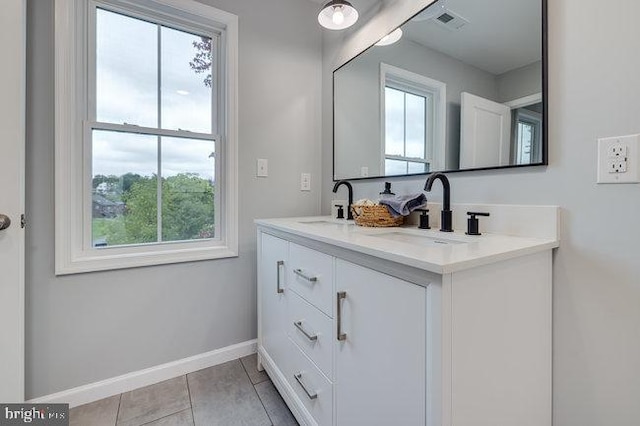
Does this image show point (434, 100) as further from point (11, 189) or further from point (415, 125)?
point (11, 189)

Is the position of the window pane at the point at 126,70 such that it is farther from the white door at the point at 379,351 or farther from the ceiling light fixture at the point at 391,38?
the white door at the point at 379,351

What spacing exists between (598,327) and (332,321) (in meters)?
0.77

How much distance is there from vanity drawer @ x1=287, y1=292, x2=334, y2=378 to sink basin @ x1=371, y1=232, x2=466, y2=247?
14.6 inches

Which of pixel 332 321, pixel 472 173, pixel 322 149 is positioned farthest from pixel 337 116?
pixel 332 321

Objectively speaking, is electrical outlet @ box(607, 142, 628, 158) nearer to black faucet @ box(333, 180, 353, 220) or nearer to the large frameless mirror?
the large frameless mirror

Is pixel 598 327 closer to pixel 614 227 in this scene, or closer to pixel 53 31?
pixel 614 227

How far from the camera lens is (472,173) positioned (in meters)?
1.15

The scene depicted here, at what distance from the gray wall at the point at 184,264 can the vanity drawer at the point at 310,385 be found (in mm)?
652

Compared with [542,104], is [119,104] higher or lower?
higher

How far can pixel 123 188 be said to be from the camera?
1513 millimetres

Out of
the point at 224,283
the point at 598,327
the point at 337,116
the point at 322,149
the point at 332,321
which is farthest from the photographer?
the point at 322,149

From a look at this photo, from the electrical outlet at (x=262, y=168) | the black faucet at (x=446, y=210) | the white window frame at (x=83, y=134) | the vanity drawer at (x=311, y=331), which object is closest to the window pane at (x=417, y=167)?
the black faucet at (x=446, y=210)
